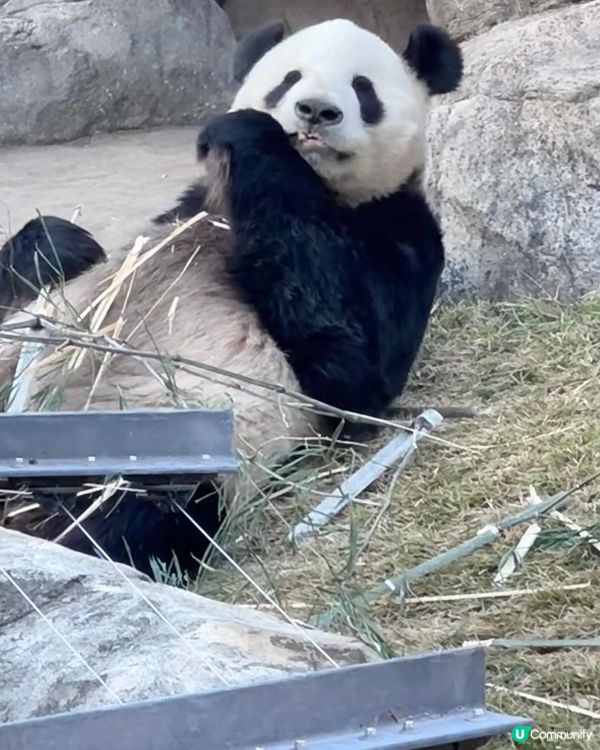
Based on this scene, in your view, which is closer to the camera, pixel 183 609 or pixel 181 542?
pixel 183 609

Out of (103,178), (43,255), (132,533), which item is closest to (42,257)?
(43,255)

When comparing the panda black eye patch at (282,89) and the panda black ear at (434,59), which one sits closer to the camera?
the panda black eye patch at (282,89)

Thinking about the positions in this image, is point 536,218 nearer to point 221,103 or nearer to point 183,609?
point 183,609

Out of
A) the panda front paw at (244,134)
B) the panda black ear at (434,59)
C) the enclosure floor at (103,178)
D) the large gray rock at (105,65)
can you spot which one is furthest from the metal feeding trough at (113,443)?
the large gray rock at (105,65)

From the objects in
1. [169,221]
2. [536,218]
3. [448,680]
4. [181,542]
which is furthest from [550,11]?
[448,680]

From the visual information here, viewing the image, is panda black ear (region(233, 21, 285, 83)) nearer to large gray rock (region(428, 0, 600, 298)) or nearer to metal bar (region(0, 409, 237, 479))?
large gray rock (region(428, 0, 600, 298))

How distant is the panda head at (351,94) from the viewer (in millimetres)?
4188

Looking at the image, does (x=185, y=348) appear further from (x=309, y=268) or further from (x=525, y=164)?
(x=525, y=164)

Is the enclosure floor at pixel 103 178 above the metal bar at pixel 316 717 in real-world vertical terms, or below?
below

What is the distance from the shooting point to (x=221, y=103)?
9812 millimetres

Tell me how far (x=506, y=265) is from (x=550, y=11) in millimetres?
1385

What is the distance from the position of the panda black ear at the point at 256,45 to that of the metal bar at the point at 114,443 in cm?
268

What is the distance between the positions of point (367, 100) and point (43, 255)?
3.60 feet

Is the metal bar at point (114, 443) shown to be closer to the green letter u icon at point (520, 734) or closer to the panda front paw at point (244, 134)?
the green letter u icon at point (520, 734)
